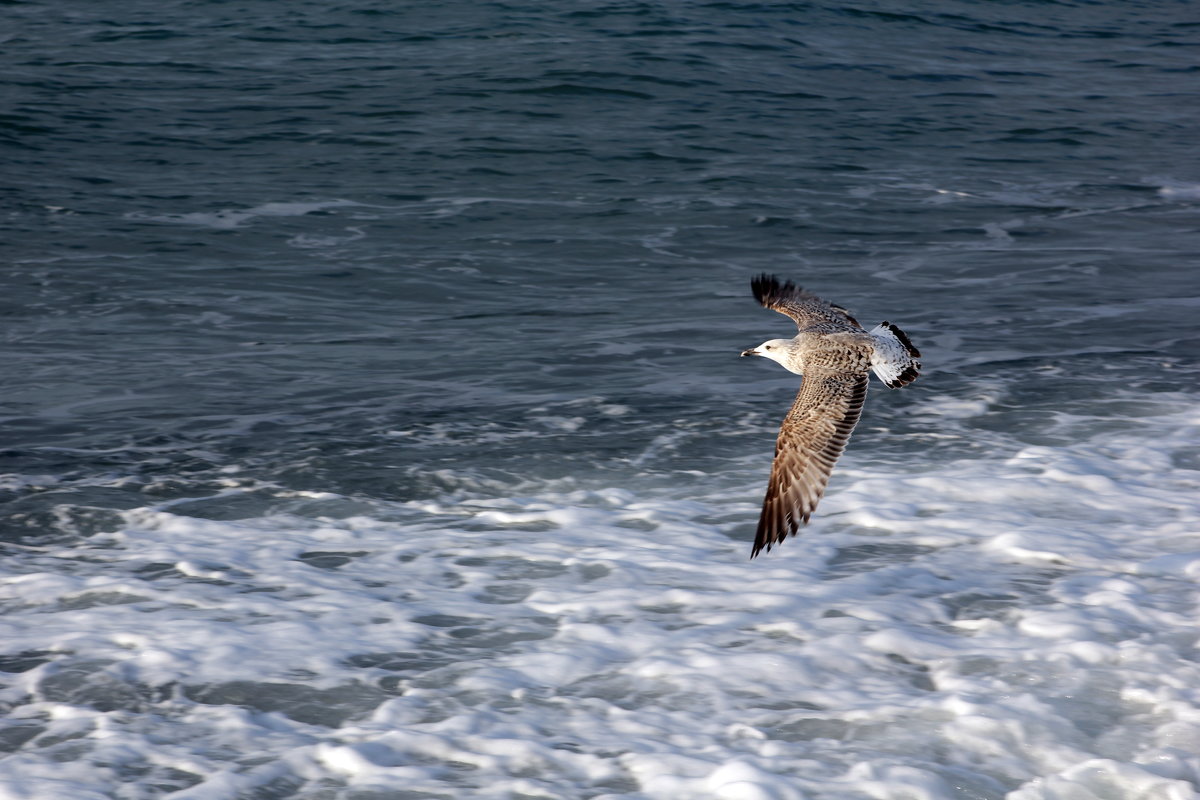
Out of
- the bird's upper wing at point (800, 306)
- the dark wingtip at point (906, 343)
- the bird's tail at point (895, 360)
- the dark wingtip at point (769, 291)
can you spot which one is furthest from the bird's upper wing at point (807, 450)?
the dark wingtip at point (769, 291)

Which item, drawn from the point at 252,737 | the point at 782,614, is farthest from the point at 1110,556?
the point at 252,737

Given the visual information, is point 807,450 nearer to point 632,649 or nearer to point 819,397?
point 819,397

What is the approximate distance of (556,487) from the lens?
26.2 feet

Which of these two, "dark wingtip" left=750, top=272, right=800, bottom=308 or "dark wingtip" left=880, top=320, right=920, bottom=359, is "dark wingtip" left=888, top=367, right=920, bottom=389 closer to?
"dark wingtip" left=880, top=320, right=920, bottom=359

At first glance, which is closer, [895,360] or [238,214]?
[895,360]

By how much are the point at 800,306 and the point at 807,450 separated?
→ 6.49ft

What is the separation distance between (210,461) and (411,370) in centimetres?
210

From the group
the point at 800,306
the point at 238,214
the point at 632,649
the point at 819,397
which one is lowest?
the point at 632,649

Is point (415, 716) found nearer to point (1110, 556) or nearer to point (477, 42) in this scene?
point (1110, 556)

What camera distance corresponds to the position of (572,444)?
28.3 feet

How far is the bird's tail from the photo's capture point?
6.91 meters

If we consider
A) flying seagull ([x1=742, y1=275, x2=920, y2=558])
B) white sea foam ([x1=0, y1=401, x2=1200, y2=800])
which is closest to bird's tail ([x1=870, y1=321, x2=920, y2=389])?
flying seagull ([x1=742, y1=275, x2=920, y2=558])

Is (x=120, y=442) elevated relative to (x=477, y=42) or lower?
lower

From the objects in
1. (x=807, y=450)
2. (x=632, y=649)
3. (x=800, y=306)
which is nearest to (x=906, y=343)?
(x=807, y=450)
